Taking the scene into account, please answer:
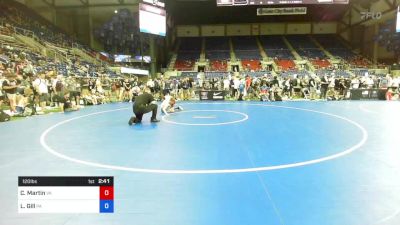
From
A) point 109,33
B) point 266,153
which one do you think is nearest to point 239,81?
point 266,153

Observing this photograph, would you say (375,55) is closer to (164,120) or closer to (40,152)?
(164,120)

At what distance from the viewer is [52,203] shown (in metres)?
2.09

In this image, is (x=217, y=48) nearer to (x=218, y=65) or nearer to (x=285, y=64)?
(x=218, y=65)

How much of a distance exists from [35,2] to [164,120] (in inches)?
1157

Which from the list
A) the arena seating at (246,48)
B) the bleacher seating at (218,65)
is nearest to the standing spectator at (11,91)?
the bleacher seating at (218,65)

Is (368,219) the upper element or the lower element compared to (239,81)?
lower

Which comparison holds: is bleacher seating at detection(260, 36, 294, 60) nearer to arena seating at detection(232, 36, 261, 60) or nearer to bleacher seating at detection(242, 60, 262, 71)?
arena seating at detection(232, 36, 261, 60)

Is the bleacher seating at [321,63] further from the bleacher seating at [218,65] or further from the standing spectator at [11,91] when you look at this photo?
the standing spectator at [11,91]

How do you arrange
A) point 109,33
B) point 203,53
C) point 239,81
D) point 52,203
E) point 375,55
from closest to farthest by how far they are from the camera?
1. point 52,203
2. point 239,81
3. point 109,33
4. point 375,55
5. point 203,53
